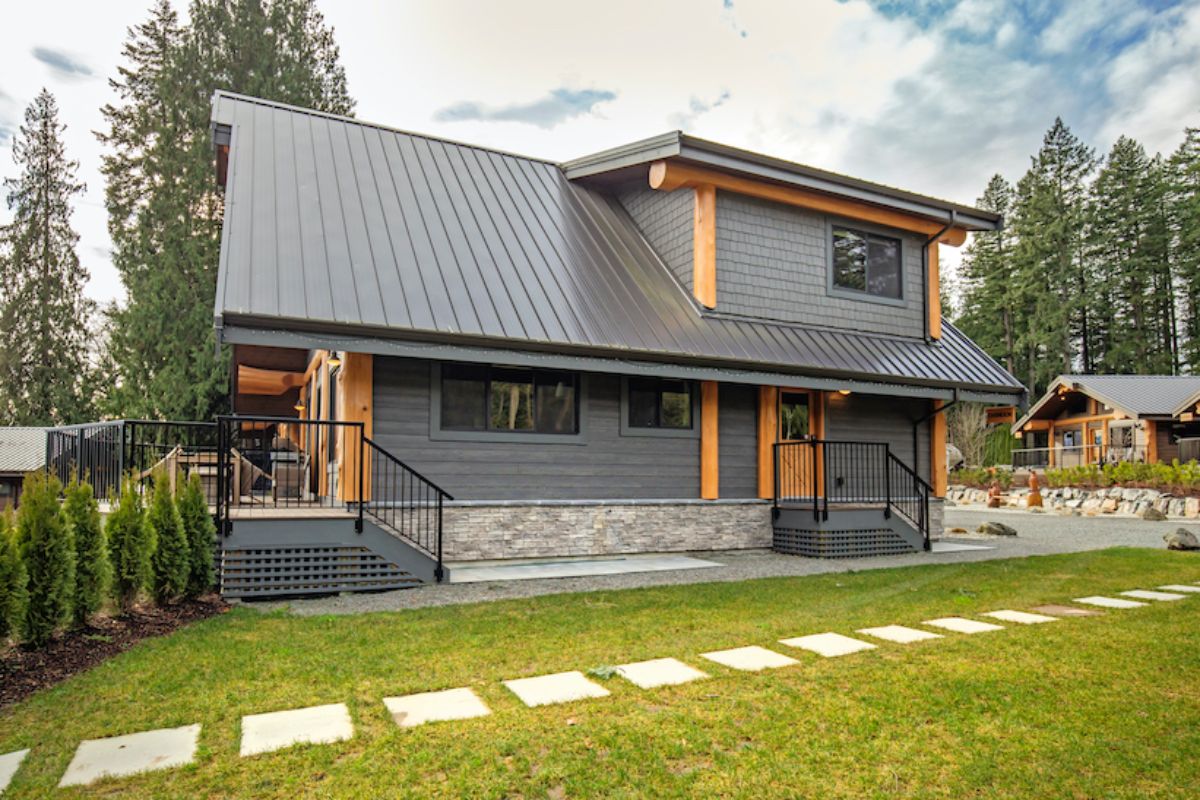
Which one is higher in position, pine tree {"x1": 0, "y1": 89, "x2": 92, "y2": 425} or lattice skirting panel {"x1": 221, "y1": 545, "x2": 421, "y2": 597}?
pine tree {"x1": 0, "y1": 89, "x2": 92, "y2": 425}

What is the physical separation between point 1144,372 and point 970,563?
3462cm

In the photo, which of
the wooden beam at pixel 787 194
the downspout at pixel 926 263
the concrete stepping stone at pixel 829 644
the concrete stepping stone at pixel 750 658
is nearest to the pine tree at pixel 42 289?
the wooden beam at pixel 787 194

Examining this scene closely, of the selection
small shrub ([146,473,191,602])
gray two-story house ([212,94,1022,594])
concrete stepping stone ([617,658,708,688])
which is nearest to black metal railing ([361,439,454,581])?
gray two-story house ([212,94,1022,594])

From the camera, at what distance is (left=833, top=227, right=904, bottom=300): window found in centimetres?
A: 1156

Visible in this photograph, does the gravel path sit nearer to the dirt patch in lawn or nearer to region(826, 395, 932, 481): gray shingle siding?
the dirt patch in lawn

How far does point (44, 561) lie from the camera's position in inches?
189

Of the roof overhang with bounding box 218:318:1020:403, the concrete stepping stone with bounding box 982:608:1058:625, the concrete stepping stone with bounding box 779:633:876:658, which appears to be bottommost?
the concrete stepping stone with bounding box 982:608:1058:625

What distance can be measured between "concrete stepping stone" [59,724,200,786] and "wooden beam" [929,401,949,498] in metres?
11.1

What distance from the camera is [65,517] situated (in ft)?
17.2

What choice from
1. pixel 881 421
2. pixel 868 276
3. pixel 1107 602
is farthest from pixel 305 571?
pixel 868 276

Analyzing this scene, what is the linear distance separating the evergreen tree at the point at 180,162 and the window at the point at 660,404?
45.3 feet

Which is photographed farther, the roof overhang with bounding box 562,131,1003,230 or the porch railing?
the porch railing

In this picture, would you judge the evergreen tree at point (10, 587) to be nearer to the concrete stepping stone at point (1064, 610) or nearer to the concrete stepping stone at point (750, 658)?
the concrete stepping stone at point (750, 658)

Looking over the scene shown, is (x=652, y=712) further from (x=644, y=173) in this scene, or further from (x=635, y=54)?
(x=635, y=54)
